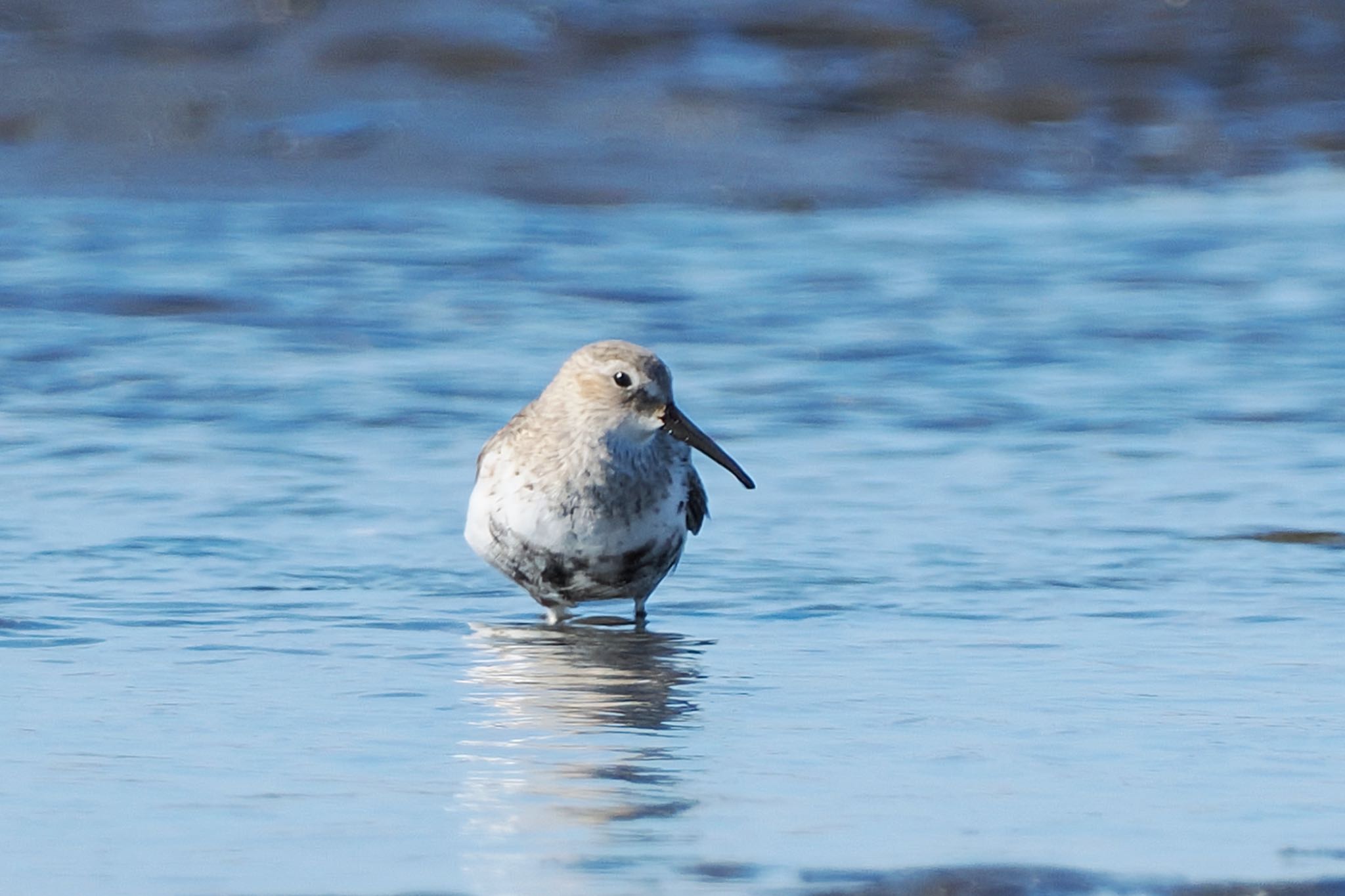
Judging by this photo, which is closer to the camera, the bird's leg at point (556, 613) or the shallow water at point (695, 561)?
the shallow water at point (695, 561)

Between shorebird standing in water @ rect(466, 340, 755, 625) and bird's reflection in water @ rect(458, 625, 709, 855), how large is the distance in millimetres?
193

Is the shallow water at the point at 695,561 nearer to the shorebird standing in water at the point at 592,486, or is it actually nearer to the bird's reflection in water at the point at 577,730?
the bird's reflection in water at the point at 577,730

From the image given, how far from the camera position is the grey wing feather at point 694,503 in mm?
6879

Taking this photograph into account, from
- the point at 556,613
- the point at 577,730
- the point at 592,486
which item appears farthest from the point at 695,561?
the point at 577,730

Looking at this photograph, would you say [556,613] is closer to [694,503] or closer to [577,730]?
[694,503]

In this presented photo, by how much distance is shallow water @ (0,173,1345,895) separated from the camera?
14.7 feet

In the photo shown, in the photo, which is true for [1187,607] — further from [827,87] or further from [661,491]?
[827,87]

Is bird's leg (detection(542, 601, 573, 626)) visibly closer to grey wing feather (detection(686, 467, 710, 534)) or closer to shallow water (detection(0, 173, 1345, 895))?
shallow water (detection(0, 173, 1345, 895))

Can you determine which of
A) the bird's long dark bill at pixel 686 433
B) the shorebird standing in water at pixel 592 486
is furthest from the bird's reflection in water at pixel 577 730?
the bird's long dark bill at pixel 686 433

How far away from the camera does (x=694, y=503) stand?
6.95 m

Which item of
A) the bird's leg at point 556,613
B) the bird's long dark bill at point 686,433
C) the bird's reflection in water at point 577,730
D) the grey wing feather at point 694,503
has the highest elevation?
the bird's long dark bill at point 686,433

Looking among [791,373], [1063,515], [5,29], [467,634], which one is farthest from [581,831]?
[5,29]

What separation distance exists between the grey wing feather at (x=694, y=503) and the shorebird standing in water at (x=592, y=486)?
0.11 ft

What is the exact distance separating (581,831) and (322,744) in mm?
901
